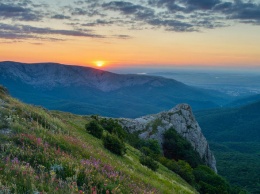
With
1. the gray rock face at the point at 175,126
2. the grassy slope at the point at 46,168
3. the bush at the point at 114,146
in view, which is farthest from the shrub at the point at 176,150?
the grassy slope at the point at 46,168

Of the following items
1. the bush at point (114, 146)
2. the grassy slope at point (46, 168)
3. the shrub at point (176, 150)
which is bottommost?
the shrub at point (176, 150)

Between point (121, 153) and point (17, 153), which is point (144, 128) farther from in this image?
point (17, 153)

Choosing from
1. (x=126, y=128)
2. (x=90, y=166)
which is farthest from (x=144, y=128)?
(x=90, y=166)

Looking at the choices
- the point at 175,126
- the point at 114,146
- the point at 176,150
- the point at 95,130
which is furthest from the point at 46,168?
the point at 175,126

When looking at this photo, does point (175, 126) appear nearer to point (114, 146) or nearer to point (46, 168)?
point (114, 146)

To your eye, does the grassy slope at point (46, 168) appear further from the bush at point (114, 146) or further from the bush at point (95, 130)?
the bush at point (95, 130)

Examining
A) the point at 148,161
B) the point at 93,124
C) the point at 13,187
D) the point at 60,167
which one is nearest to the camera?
the point at 13,187

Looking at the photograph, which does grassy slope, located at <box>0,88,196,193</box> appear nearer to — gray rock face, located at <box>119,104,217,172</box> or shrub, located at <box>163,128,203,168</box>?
gray rock face, located at <box>119,104,217,172</box>

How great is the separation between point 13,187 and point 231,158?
205 meters

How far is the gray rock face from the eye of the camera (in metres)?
61.5

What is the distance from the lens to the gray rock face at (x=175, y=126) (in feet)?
202

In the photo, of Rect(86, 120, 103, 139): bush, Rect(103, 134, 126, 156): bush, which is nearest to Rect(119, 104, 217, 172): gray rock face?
Rect(86, 120, 103, 139): bush

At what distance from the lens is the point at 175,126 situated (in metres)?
69.6

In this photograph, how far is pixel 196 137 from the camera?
235ft
